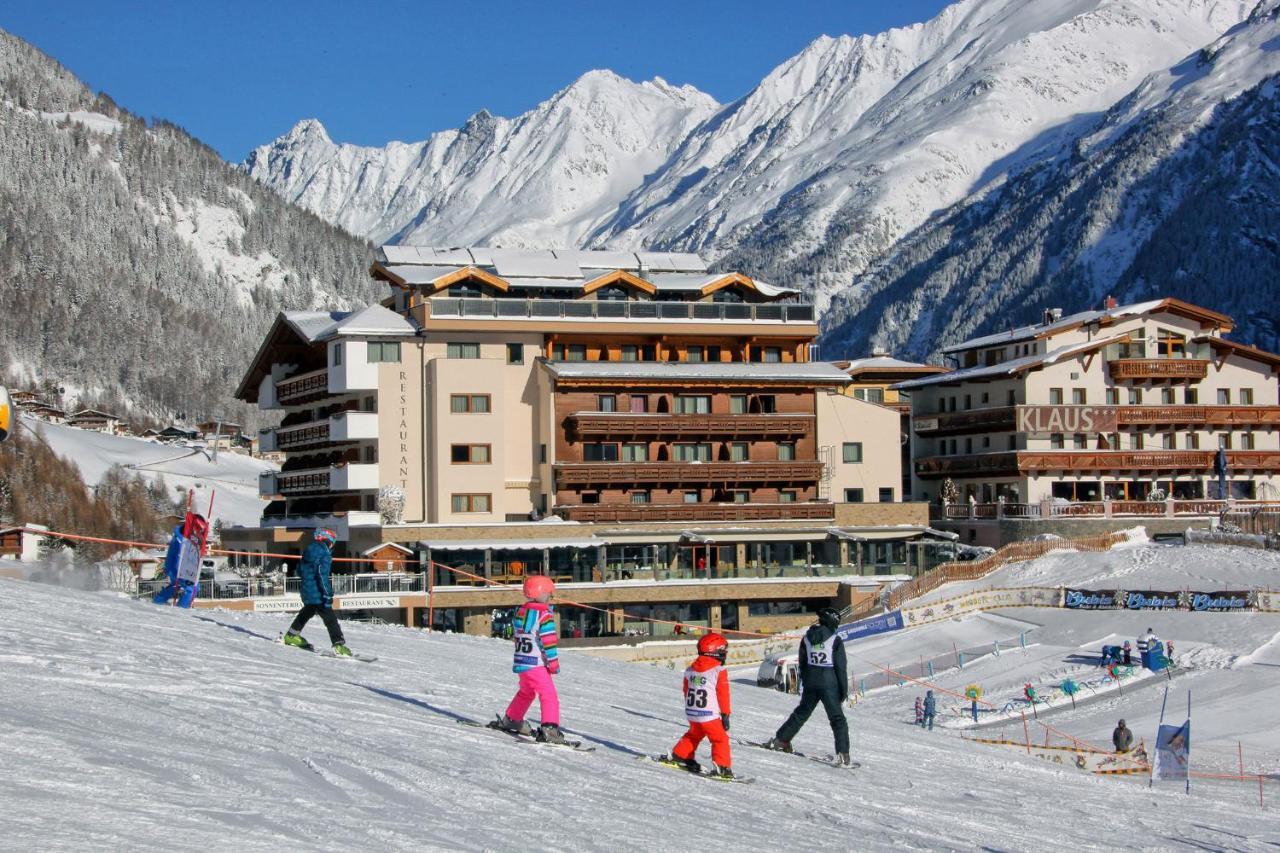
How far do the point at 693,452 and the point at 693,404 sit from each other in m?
1.97

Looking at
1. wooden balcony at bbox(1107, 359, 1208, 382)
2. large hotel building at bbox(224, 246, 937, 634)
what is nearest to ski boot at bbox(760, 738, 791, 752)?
large hotel building at bbox(224, 246, 937, 634)

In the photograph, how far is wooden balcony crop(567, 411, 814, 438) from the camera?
66.5 meters

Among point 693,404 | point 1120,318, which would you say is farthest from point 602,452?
point 1120,318

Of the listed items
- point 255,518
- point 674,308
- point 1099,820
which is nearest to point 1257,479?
point 674,308

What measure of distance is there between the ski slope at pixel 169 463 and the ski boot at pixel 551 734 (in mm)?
118313

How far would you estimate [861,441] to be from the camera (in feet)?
237

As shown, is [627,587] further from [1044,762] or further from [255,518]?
[255,518]

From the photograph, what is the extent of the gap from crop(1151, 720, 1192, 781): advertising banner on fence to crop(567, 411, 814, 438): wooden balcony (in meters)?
40.3

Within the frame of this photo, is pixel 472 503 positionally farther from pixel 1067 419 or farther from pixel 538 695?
pixel 538 695

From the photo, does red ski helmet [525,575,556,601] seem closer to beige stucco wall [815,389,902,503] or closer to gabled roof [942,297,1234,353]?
beige stucco wall [815,389,902,503]

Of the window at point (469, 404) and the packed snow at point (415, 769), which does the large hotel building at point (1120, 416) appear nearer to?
the window at point (469, 404)

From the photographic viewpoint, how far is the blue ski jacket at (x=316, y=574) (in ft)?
73.2

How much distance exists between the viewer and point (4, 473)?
413ft

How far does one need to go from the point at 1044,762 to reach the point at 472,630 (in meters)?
35.7
